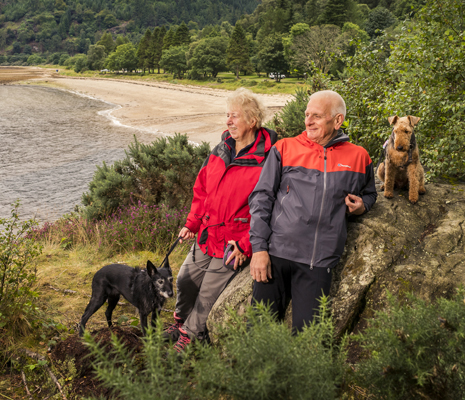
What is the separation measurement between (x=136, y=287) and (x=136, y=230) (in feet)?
11.6

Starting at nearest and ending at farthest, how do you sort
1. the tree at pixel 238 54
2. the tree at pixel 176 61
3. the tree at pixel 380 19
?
the tree at pixel 238 54 → the tree at pixel 380 19 → the tree at pixel 176 61

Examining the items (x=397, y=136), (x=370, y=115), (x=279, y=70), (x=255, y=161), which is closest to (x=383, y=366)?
(x=255, y=161)

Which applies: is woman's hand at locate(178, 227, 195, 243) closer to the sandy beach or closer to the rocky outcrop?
the rocky outcrop

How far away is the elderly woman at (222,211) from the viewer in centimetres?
339

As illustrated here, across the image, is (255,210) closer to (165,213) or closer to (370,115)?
(370,115)

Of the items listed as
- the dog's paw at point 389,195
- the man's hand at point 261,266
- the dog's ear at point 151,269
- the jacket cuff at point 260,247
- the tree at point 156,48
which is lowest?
the dog's ear at point 151,269

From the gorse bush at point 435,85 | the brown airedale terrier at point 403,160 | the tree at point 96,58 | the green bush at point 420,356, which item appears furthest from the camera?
the tree at point 96,58

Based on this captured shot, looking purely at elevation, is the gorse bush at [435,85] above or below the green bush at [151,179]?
above

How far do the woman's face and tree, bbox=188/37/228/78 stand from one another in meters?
68.3

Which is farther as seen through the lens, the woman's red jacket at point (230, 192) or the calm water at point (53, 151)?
the calm water at point (53, 151)

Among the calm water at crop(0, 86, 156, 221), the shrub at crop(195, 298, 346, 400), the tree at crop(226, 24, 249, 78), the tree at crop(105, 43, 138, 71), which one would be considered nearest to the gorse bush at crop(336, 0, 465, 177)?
the shrub at crop(195, 298, 346, 400)

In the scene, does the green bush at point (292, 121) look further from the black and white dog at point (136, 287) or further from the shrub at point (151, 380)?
the shrub at point (151, 380)

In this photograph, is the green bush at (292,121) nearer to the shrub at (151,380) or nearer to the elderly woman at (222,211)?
the elderly woman at (222,211)

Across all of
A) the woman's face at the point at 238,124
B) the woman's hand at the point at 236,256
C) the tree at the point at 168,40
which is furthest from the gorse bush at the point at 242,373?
the tree at the point at 168,40
